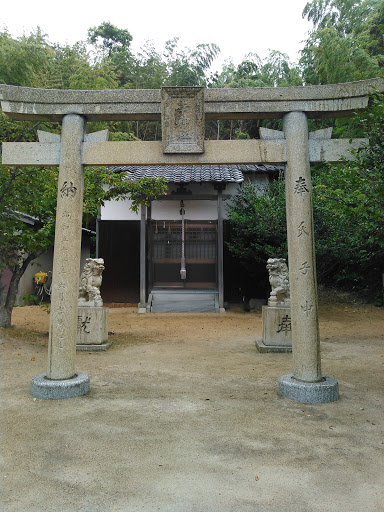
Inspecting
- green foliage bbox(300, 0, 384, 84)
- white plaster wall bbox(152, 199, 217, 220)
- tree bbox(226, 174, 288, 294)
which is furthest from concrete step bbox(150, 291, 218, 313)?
green foliage bbox(300, 0, 384, 84)

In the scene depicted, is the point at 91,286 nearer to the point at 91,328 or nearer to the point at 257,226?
the point at 91,328

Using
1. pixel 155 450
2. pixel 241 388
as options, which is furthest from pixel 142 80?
pixel 155 450

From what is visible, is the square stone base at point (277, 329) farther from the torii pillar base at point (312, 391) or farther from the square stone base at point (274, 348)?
the torii pillar base at point (312, 391)

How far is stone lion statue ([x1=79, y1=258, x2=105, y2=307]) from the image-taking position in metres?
8.49

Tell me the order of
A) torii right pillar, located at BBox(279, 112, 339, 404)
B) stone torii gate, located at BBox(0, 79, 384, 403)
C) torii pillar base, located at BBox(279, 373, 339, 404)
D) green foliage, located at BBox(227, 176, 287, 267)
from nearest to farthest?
1. torii pillar base, located at BBox(279, 373, 339, 404)
2. torii right pillar, located at BBox(279, 112, 339, 404)
3. stone torii gate, located at BBox(0, 79, 384, 403)
4. green foliage, located at BBox(227, 176, 287, 267)

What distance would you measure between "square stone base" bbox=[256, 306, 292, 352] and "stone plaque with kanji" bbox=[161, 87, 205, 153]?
450 cm

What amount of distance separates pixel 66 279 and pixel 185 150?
230 cm

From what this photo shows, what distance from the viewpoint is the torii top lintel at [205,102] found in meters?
5.03

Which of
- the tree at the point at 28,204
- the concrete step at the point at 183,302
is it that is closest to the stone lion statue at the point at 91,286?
the tree at the point at 28,204

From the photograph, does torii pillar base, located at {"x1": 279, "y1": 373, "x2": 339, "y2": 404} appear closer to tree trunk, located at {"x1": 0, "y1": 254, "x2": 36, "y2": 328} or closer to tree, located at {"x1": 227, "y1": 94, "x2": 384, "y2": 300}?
tree, located at {"x1": 227, "y1": 94, "x2": 384, "y2": 300}

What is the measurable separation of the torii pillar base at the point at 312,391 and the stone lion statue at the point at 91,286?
4.96 meters

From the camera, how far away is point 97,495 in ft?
9.04

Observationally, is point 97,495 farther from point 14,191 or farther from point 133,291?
point 133,291

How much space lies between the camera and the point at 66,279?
16.3ft
